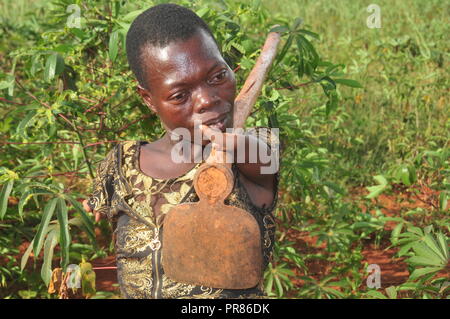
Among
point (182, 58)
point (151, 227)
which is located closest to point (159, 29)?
point (182, 58)

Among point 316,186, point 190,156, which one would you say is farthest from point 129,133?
point 190,156

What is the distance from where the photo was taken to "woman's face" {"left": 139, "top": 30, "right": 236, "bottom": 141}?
100 centimetres

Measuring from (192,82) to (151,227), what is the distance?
0.30 metres

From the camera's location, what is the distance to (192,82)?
3.29 feet

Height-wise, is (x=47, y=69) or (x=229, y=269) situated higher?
(x=47, y=69)

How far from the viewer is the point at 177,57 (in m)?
1.00

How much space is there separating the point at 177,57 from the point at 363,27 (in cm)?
381

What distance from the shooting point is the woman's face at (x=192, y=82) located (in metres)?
1.00

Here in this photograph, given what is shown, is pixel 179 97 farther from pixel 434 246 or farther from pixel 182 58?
pixel 434 246

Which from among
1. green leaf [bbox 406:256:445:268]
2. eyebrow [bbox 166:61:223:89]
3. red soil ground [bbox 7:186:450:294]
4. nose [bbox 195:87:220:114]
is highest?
eyebrow [bbox 166:61:223:89]

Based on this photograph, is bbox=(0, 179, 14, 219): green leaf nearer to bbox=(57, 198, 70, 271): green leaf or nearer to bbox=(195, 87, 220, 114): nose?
bbox=(57, 198, 70, 271): green leaf

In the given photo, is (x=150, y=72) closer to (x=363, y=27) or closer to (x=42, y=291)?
(x=42, y=291)

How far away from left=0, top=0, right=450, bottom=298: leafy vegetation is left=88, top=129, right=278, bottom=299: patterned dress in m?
0.28

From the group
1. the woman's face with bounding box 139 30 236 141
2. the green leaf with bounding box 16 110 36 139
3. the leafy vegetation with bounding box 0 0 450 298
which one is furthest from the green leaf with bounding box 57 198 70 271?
the woman's face with bounding box 139 30 236 141
